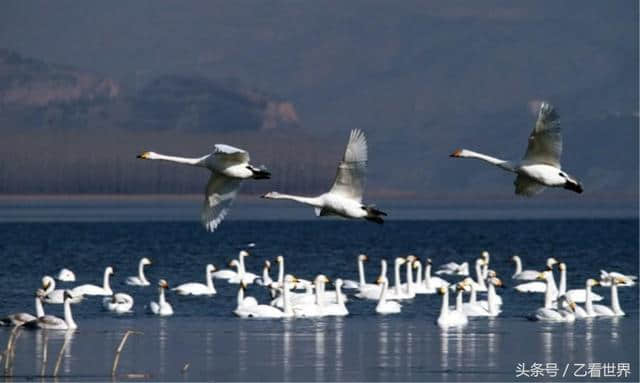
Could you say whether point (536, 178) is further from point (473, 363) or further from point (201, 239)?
point (201, 239)

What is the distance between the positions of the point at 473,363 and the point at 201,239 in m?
89.2

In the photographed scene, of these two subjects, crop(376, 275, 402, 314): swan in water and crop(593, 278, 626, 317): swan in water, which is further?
crop(593, 278, 626, 317): swan in water

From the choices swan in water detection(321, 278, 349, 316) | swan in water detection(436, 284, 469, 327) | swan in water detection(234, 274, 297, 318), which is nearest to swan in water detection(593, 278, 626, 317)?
swan in water detection(436, 284, 469, 327)

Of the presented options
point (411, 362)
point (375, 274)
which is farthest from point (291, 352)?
point (375, 274)

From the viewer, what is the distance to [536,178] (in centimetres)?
2528

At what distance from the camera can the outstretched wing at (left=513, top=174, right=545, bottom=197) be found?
25.8m

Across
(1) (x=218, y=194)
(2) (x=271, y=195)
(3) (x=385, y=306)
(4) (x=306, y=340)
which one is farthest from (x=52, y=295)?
(2) (x=271, y=195)

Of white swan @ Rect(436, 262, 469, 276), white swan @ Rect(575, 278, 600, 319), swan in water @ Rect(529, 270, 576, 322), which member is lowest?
swan in water @ Rect(529, 270, 576, 322)

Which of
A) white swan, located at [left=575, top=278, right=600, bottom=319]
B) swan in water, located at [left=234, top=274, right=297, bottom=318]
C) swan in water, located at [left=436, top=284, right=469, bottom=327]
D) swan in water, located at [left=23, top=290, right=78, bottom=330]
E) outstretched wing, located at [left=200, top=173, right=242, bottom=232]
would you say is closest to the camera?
outstretched wing, located at [left=200, top=173, right=242, bottom=232]

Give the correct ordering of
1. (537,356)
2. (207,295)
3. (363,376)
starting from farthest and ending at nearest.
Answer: (207,295) → (537,356) → (363,376)

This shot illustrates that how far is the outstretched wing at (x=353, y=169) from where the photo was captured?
2488 centimetres

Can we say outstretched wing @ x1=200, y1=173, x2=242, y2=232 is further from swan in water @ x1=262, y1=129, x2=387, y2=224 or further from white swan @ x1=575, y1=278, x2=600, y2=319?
white swan @ x1=575, y1=278, x2=600, y2=319

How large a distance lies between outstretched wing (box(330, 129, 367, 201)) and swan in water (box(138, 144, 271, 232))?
109cm

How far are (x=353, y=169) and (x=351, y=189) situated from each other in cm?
33
